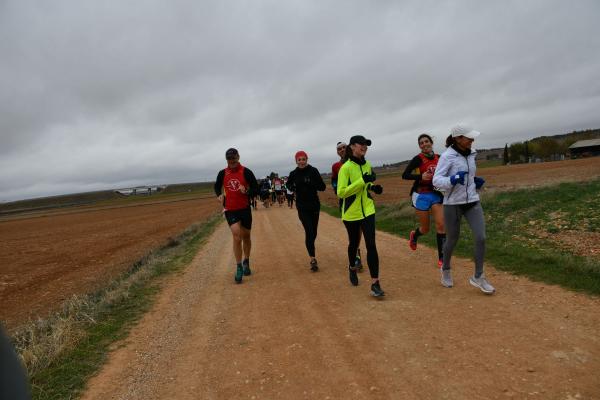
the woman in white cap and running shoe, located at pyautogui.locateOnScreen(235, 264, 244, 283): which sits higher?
the woman in white cap

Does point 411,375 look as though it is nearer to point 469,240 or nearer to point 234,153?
point 234,153

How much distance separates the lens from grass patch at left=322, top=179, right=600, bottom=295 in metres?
5.62

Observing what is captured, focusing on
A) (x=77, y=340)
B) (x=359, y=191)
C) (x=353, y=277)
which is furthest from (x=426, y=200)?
(x=77, y=340)

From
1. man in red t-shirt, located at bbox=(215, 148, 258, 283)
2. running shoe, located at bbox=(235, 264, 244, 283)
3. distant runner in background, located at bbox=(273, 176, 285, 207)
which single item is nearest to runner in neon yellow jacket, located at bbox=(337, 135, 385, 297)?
man in red t-shirt, located at bbox=(215, 148, 258, 283)

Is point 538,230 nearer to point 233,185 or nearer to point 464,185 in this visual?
point 464,185

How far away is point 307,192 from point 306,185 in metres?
0.14

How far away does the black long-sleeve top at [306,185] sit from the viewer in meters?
7.29

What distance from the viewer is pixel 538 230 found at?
885cm

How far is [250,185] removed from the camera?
7250 millimetres

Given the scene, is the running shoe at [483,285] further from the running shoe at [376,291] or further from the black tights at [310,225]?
the black tights at [310,225]

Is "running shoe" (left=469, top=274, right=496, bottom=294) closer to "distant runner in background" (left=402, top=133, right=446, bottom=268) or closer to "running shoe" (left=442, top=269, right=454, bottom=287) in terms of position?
"running shoe" (left=442, top=269, right=454, bottom=287)

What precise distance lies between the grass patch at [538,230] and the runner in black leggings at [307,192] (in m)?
2.95

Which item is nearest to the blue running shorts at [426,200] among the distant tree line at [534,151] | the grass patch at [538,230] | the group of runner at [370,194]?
the group of runner at [370,194]

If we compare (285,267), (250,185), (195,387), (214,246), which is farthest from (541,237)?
(214,246)
